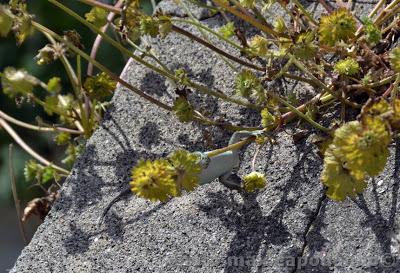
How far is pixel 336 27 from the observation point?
4.70ft

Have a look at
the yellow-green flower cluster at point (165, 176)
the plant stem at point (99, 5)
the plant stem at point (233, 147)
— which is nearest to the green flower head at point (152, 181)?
the yellow-green flower cluster at point (165, 176)

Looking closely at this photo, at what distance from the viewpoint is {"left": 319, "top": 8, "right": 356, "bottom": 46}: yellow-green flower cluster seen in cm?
143

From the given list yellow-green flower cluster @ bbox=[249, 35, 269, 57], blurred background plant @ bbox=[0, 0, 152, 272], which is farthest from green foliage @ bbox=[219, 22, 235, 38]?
blurred background plant @ bbox=[0, 0, 152, 272]

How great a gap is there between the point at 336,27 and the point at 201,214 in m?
0.43

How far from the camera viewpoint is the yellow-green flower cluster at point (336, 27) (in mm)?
1431

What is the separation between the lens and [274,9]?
1.98 meters

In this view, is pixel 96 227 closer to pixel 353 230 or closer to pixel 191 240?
pixel 191 240

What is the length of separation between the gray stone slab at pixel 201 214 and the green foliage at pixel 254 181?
0.04m

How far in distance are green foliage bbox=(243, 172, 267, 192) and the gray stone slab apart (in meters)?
0.04

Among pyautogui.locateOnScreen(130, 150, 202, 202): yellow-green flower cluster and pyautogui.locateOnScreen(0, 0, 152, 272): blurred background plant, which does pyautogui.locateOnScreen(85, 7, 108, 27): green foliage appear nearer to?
pyautogui.locateOnScreen(130, 150, 202, 202): yellow-green flower cluster

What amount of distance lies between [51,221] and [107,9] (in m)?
0.42

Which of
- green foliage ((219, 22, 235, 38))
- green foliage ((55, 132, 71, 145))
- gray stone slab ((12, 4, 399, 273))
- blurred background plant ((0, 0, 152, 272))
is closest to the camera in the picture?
gray stone slab ((12, 4, 399, 273))

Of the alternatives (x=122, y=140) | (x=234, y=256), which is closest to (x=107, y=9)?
(x=122, y=140)

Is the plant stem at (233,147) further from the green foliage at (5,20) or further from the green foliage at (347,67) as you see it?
the green foliage at (5,20)
